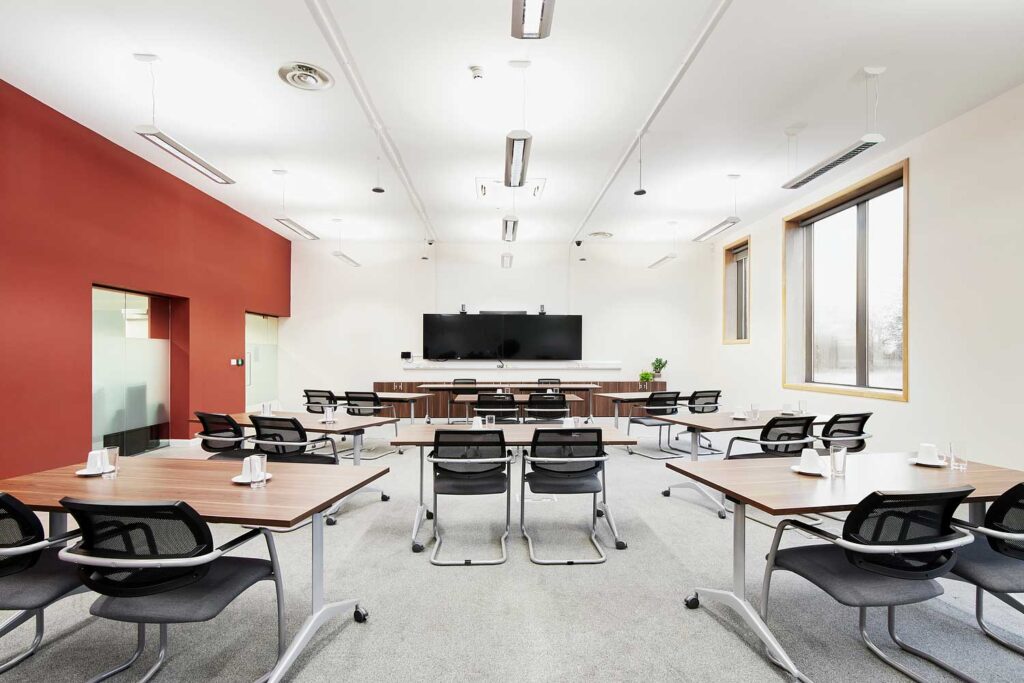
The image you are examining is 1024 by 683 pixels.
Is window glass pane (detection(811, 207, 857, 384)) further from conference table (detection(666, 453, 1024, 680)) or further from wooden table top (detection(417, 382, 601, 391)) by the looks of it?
conference table (detection(666, 453, 1024, 680))

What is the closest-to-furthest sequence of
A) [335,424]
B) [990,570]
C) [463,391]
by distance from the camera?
[990,570] < [335,424] < [463,391]

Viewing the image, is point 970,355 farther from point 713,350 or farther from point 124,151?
point 124,151

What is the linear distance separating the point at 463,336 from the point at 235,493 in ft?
23.8

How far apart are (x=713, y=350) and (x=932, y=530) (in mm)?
8089

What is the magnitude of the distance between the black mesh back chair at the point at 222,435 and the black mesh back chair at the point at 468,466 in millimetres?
1771

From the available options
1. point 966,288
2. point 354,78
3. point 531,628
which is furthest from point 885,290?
point 354,78

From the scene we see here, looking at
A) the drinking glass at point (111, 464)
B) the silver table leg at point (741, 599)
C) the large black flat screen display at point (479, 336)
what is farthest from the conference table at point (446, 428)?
the large black flat screen display at point (479, 336)

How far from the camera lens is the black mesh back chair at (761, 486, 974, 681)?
1623 millimetres

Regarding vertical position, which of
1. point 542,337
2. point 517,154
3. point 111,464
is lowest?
point 111,464

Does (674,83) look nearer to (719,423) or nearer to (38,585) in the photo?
(719,423)

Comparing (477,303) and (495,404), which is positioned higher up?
(477,303)

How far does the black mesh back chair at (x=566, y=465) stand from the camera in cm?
295

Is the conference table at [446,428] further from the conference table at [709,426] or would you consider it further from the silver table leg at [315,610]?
the conference table at [709,426]

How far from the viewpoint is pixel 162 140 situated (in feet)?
11.7
